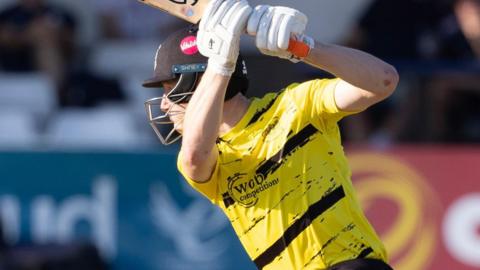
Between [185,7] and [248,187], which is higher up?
[185,7]

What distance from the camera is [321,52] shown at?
438 centimetres

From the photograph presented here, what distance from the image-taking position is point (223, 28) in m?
4.22

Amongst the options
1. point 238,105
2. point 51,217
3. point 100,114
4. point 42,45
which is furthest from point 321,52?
point 42,45

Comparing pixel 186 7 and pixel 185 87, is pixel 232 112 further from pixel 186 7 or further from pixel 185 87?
pixel 186 7

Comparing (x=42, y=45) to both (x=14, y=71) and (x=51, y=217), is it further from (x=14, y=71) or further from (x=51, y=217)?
(x=51, y=217)

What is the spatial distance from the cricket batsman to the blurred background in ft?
13.4

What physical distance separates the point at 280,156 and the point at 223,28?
682mm

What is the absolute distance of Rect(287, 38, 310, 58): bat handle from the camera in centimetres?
430

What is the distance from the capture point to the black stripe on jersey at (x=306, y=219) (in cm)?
467

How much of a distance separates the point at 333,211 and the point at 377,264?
0.85 ft

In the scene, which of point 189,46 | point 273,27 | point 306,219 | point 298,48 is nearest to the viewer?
point 273,27

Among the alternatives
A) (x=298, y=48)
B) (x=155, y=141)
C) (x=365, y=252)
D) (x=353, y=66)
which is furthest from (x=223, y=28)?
(x=155, y=141)

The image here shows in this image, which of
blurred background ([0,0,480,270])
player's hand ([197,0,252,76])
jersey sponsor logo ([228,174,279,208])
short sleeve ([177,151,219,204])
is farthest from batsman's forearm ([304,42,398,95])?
blurred background ([0,0,480,270])

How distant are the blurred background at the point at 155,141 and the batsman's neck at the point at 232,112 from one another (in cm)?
407
